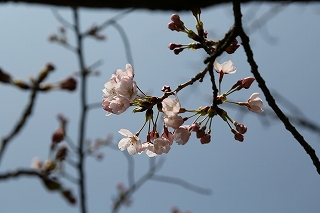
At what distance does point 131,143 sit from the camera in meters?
1.81

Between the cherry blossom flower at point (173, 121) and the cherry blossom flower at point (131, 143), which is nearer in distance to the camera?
the cherry blossom flower at point (173, 121)

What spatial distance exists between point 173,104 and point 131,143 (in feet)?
1.53

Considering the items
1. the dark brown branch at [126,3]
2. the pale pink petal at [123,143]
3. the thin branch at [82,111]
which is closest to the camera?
the dark brown branch at [126,3]

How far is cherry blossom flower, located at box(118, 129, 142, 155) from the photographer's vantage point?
1744 mm

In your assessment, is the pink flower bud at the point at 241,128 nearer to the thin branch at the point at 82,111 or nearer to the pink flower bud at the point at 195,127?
the pink flower bud at the point at 195,127

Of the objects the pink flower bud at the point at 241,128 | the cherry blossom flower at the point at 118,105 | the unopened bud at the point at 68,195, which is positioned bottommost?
the unopened bud at the point at 68,195

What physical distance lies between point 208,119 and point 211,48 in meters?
0.34

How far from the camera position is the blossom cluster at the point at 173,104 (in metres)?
1.48

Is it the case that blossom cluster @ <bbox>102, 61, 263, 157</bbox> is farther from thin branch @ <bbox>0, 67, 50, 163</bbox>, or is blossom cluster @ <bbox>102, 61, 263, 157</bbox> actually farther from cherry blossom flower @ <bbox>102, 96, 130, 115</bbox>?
thin branch @ <bbox>0, 67, 50, 163</bbox>

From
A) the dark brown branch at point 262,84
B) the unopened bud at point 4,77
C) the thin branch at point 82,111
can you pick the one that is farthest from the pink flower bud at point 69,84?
the thin branch at point 82,111

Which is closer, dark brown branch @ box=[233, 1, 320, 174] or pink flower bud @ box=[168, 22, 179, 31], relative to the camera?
dark brown branch @ box=[233, 1, 320, 174]

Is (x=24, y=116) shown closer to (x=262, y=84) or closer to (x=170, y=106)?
(x=170, y=106)

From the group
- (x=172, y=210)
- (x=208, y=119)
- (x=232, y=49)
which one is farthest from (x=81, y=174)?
(x=172, y=210)

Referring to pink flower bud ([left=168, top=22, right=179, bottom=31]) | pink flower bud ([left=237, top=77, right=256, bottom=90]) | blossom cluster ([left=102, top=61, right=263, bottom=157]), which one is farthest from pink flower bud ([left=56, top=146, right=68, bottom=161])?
pink flower bud ([left=237, top=77, right=256, bottom=90])
